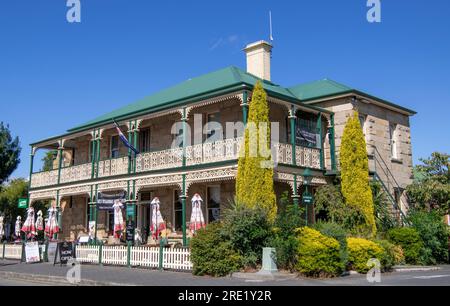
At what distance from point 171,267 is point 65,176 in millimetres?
12371

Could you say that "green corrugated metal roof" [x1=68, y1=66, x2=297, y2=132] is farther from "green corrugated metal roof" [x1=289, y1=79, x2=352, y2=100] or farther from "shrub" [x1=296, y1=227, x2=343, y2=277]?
"shrub" [x1=296, y1=227, x2=343, y2=277]

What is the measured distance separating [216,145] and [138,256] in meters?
5.10

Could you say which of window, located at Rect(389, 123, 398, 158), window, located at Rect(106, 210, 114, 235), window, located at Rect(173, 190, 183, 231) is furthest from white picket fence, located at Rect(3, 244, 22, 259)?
window, located at Rect(389, 123, 398, 158)

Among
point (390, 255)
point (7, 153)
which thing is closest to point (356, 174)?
point (390, 255)

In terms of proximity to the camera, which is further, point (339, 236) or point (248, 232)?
point (339, 236)

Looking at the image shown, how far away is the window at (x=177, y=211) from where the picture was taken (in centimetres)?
2231

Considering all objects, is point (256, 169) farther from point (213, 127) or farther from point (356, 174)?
point (213, 127)

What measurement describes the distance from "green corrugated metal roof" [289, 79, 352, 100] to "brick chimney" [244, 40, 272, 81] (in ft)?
6.17

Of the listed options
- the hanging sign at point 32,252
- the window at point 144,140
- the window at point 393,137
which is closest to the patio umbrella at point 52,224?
the hanging sign at point 32,252

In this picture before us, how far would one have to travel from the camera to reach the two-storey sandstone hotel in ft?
62.7

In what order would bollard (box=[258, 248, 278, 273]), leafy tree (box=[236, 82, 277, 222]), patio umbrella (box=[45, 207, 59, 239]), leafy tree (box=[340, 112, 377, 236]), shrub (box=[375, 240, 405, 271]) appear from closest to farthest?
bollard (box=[258, 248, 278, 273]) < shrub (box=[375, 240, 405, 271]) < leafy tree (box=[236, 82, 277, 222]) < leafy tree (box=[340, 112, 377, 236]) < patio umbrella (box=[45, 207, 59, 239])

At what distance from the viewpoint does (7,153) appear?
1527 inches
